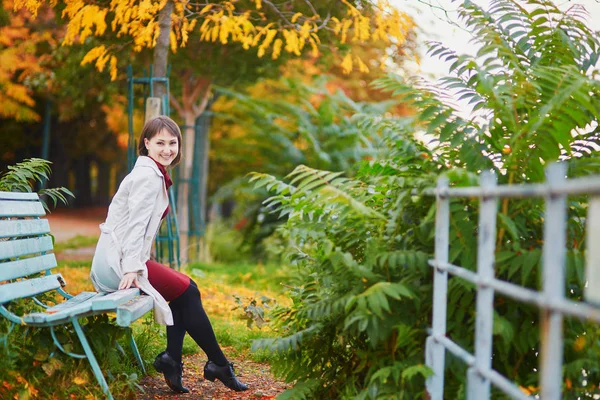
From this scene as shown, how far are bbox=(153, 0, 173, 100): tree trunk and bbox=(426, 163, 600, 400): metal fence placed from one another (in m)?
4.87

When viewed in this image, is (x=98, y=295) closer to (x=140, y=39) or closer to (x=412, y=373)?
(x=412, y=373)

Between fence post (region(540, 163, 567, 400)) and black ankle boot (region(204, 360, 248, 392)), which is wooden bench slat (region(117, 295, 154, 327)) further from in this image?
fence post (region(540, 163, 567, 400))

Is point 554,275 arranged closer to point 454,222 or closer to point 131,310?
point 454,222

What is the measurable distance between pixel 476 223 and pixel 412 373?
86 cm

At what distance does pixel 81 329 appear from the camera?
3.81 meters

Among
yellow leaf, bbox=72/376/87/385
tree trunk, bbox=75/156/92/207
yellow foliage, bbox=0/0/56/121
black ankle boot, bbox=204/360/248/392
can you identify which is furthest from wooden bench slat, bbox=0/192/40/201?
tree trunk, bbox=75/156/92/207

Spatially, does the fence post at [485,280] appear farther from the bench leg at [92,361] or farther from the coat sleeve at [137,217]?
the coat sleeve at [137,217]

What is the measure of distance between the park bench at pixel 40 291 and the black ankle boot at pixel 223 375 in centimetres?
57

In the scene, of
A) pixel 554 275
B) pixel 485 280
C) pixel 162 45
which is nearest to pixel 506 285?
pixel 485 280

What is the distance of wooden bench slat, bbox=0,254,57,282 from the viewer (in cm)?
387

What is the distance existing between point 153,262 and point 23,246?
2.67ft

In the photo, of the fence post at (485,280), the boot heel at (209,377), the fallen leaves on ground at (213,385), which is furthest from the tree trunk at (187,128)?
the fence post at (485,280)

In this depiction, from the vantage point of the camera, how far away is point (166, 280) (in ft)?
14.7

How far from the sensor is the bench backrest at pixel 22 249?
3.92m
